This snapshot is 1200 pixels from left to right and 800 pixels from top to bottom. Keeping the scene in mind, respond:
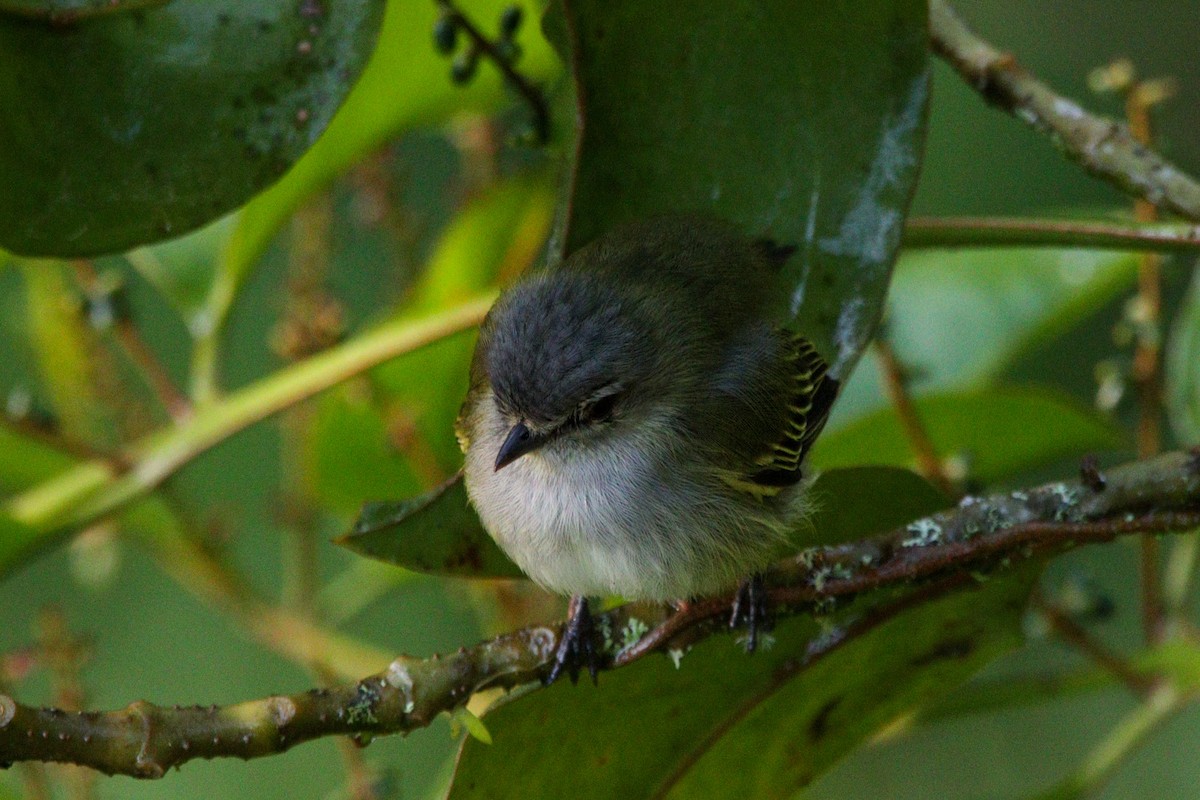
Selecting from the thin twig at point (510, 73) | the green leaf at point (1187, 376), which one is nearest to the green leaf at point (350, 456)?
the thin twig at point (510, 73)

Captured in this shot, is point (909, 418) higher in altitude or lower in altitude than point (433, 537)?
lower

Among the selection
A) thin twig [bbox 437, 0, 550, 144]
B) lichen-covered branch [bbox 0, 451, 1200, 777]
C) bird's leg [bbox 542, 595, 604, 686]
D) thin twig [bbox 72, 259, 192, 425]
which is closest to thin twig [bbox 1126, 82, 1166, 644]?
lichen-covered branch [bbox 0, 451, 1200, 777]

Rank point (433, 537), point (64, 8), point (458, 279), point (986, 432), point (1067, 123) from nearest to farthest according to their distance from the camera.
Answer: point (64, 8) → point (433, 537) → point (1067, 123) → point (986, 432) → point (458, 279)

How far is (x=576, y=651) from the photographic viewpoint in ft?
5.63

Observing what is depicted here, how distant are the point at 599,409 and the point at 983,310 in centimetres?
108

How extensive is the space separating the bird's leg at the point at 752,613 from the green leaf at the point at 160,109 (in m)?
0.82

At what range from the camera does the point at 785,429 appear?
91.8 inches

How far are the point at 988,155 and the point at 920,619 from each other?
4012 millimetres

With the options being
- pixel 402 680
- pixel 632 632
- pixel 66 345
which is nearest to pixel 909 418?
pixel 632 632

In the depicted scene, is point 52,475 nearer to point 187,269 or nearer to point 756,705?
point 187,269

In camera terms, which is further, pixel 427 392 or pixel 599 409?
pixel 427 392

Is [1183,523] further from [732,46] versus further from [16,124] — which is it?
[16,124]

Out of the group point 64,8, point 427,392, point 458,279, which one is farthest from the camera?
point 458,279

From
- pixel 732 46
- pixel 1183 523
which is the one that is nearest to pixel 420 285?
pixel 732 46
